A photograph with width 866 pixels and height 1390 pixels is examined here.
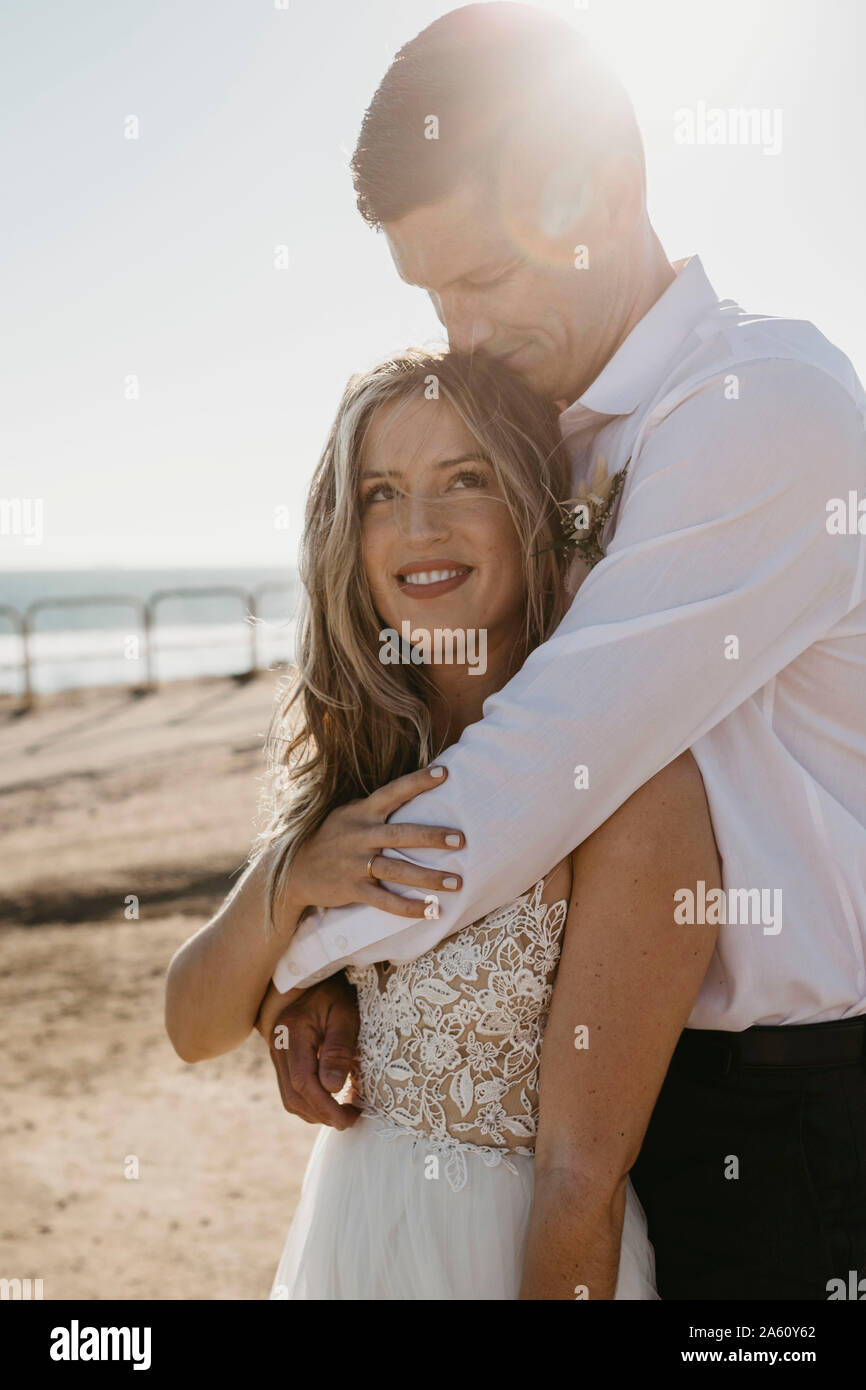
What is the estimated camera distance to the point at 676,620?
1.69 m

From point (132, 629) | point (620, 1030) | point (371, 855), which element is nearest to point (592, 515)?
point (371, 855)

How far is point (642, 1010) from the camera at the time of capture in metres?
1.74

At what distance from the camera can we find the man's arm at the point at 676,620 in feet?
5.54

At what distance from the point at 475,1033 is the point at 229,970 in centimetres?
46

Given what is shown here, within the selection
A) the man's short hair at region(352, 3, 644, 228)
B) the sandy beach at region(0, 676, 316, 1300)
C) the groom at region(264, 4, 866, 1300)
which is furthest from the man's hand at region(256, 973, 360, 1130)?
the sandy beach at region(0, 676, 316, 1300)

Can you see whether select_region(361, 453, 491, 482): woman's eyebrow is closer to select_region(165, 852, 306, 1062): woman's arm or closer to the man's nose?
the man's nose

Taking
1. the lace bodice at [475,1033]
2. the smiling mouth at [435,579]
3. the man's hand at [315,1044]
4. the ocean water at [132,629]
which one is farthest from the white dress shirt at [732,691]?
the ocean water at [132,629]

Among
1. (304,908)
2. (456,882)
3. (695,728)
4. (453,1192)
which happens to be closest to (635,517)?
(695,728)

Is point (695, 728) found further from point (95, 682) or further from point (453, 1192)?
point (95, 682)

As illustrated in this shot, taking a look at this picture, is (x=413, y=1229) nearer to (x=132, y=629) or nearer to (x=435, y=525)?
(x=435, y=525)

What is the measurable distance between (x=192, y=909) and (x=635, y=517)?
19.2 ft

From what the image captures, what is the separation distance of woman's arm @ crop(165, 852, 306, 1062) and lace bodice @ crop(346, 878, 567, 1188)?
0.74ft

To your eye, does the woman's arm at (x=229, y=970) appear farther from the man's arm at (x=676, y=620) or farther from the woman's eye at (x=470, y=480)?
the woman's eye at (x=470, y=480)
